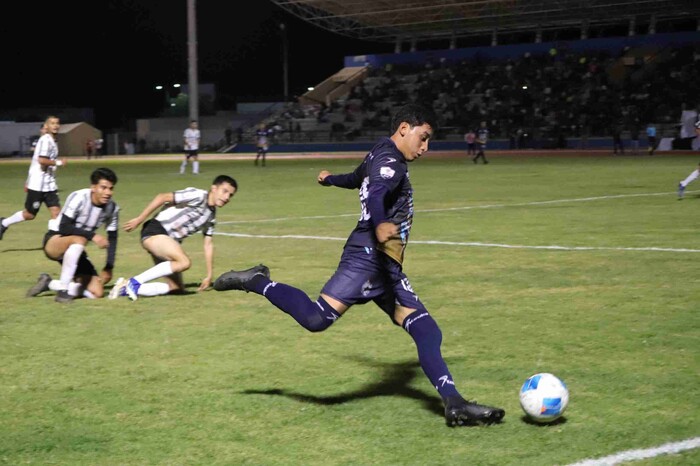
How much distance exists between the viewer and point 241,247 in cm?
1407

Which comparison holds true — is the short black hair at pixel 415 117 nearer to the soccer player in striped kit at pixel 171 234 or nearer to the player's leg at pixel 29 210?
the soccer player in striped kit at pixel 171 234

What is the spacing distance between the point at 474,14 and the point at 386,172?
2338 inches

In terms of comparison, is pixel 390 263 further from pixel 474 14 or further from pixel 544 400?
pixel 474 14

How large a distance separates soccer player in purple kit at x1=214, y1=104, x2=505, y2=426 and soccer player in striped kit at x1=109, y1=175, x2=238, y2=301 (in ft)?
12.8

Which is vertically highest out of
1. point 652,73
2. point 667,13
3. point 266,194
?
point 667,13

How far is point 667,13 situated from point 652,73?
18.6 ft

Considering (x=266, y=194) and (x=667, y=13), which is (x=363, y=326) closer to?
(x=266, y=194)

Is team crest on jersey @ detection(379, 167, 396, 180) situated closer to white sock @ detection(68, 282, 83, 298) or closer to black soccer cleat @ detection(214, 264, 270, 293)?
black soccer cleat @ detection(214, 264, 270, 293)

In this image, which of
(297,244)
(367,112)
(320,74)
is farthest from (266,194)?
(320,74)

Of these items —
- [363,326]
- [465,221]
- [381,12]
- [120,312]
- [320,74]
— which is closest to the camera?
[363,326]

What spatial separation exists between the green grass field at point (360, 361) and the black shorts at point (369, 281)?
2.19 ft

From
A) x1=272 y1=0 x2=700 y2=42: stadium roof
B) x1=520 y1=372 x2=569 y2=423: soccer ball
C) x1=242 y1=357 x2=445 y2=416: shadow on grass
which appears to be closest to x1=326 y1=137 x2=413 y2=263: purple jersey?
x1=242 y1=357 x2=445 y2=416: shadow on grass

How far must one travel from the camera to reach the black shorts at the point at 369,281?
575 cm

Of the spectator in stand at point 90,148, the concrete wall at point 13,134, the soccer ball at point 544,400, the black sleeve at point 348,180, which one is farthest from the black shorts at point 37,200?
the concrete wall at point 13,134
